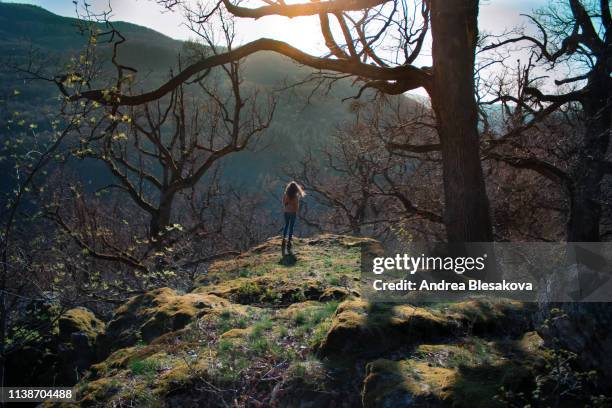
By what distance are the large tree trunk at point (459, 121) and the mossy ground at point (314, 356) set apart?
6.35 ft

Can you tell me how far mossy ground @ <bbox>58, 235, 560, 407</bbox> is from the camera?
375cm

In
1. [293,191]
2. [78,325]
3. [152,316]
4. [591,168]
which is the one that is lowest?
[78,325]

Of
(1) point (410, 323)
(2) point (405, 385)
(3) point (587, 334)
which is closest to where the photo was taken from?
(3) point (587, 334)

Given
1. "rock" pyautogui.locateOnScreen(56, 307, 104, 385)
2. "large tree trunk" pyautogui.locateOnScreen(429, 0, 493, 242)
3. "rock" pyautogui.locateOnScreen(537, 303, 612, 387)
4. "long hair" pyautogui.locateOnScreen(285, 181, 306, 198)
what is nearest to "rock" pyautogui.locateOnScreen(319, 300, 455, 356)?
"rock" pyautogui.locateOnScreen(537, 303, 612, 387)

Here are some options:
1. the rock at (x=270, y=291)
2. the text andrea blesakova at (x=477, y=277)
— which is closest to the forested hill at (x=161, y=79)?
the text andrea blesakova at (x=477, y=277)

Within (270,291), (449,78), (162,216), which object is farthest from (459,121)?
(162,216)

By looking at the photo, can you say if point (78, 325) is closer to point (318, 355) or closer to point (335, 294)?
point (335, 294)

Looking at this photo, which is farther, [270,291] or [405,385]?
[270,291]

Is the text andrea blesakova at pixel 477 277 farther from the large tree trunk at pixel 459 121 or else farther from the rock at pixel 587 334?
the large tree trunk at pixel 459 121

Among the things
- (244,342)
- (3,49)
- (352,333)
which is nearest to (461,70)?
(352,333)

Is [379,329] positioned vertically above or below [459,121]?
below

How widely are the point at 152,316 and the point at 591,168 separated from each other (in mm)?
8093

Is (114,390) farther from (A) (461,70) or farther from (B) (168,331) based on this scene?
(A) (461,70)

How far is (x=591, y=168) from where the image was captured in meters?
8.66
